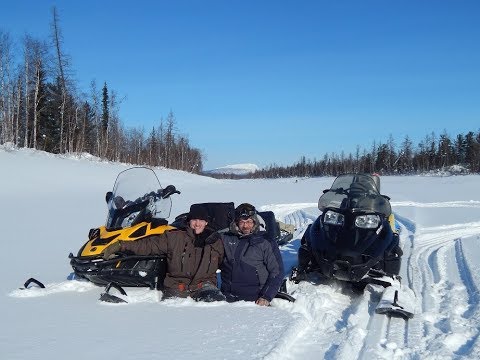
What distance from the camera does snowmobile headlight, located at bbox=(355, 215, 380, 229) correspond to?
19.1 feet

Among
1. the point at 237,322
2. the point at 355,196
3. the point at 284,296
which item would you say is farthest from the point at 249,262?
the point at 355,196

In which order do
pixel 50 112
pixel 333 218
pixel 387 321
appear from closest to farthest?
pixel 387 321 → pixel 333 218 → pixel 50 112

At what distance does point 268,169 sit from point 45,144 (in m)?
100

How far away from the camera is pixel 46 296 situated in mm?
4934

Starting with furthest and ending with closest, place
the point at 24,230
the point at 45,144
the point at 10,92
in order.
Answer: the point at 45,144 < the point at 10,92 < the point at 24,230

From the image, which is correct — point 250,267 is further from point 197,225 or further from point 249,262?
point 197,225

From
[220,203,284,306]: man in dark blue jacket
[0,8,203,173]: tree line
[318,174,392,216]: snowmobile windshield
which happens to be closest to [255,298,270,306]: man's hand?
[220,203,284,306]: man in dark blue jacket

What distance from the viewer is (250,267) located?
516cm

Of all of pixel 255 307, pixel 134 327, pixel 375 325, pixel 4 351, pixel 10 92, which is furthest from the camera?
pixel 10 92

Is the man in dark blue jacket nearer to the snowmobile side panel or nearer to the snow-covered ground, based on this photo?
the snow-covered ground

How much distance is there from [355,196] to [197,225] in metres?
2.50

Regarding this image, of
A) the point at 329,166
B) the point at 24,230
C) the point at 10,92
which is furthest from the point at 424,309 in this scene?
the point at 329,166

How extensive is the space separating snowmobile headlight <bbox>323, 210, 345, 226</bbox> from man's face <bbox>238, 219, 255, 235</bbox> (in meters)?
1.28

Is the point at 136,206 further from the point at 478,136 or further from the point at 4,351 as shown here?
the point at 478,136
